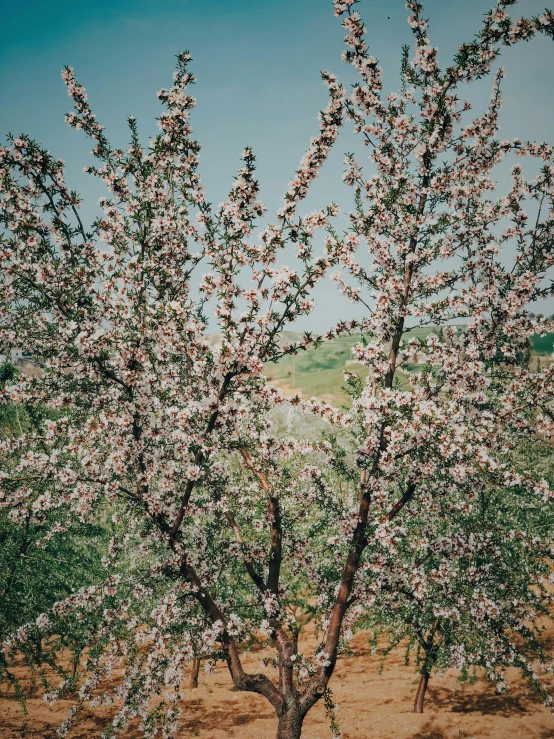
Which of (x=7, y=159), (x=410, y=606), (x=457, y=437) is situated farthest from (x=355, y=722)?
(x=7, y=159)

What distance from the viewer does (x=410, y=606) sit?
11.0m

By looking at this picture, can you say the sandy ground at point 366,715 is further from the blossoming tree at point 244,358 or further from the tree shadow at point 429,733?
the blossoming tree at point 244,358

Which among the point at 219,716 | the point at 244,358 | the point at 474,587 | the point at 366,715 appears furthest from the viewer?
the point at 219,716

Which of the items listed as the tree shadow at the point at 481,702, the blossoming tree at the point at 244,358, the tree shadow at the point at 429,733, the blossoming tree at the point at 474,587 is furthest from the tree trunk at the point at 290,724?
the tree shadow at the point at 481,702

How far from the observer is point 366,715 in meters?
16.6

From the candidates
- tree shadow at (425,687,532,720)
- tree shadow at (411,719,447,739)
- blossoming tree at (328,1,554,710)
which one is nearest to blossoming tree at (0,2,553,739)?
blossoming tree at (328,1,554,710)

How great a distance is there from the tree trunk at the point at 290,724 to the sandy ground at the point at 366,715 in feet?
28.3

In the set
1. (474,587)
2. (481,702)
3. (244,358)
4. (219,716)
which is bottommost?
(481,702)

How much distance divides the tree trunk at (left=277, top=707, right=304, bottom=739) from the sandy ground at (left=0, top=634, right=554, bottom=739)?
861 cm

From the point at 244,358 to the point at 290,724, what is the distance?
685 cm

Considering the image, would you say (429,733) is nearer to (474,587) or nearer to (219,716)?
(219,716)

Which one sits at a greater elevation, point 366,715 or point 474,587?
point 474,587

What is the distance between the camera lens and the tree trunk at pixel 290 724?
810cm

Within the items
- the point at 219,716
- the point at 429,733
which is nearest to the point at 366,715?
the point at 429,733
